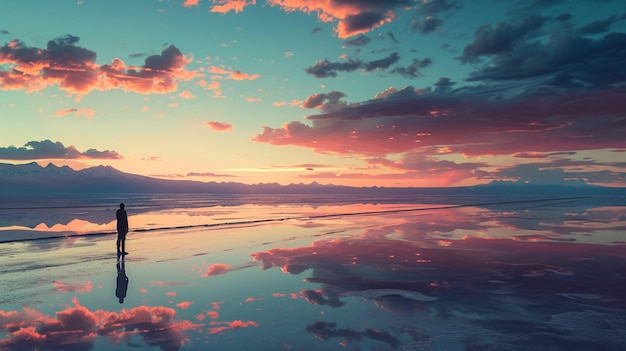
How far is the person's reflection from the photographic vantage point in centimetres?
1057

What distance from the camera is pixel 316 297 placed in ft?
34.1

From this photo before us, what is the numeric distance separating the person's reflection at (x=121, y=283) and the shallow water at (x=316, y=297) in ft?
0.32

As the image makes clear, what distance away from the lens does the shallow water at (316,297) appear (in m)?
7.43

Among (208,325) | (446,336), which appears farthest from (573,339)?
(208,325)

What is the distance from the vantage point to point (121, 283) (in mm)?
11891

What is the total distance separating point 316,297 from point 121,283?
240 inches

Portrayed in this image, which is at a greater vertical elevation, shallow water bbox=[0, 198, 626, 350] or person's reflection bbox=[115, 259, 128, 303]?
shallow water bbox=[0, 198, 626, 350]

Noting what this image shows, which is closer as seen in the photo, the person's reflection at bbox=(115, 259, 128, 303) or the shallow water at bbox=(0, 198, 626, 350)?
the shallow water at bbox=(0, 198, 626, 350)

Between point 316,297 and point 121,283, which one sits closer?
point 316,297

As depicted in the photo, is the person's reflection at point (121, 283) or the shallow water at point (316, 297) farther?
the person's reflection at point (121, 283)

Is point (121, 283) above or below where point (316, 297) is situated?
below

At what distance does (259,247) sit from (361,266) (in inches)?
262

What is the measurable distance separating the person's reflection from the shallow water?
99mm

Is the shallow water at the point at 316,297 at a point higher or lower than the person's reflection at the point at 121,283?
higher
